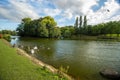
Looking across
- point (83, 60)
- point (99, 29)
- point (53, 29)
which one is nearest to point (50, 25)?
point (53, 29)

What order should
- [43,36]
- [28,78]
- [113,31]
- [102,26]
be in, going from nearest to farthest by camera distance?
1. [28,78]
2. [43,36]
3. [113,31]
4. [102,26]

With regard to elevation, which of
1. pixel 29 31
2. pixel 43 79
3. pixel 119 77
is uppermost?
pixel 29 31

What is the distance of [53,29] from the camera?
96062mm

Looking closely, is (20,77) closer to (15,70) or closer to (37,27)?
(15,70)

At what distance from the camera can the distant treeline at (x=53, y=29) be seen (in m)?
95.8

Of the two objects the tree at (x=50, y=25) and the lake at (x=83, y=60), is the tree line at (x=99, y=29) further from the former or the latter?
the lake at (x=83, y=60)

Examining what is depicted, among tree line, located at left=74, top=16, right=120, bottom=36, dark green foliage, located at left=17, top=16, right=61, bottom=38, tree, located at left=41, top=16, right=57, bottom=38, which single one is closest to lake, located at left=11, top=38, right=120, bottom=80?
dark green foliage, located at left=17, top=16, right=61, bottom=38

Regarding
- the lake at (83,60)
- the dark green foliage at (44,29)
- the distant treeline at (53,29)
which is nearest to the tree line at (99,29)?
the distant treeline at (53,29)

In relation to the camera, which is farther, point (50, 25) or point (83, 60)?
point (50, 25)

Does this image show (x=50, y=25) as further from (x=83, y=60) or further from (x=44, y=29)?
(x=83, y=60)

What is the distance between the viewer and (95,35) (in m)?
114

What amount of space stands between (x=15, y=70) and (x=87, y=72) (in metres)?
8.64

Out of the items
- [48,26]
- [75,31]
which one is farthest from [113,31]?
[48,26]

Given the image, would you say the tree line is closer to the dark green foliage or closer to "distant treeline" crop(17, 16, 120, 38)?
"distant treeline" crop(17, 16, 120, 38)
